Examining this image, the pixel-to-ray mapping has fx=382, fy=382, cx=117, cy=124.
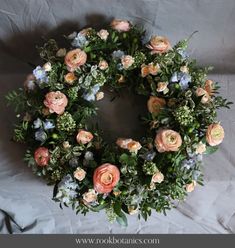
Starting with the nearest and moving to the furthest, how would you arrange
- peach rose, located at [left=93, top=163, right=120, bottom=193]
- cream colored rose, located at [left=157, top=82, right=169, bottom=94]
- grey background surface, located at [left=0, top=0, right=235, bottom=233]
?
peach rose, located at [left=93, top=163, right=120, bottom=193]
cream colored rose, located at [left=157, top=82, right=169, bottom=94]
grey background surface, located at [left=0, top=0, right=235, bottom=233]

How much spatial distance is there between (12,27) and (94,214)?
0.77 m

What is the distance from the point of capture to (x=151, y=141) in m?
1.15

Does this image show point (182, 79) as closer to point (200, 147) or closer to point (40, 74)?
point (200, 147)

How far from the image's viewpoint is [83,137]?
114 centimetres

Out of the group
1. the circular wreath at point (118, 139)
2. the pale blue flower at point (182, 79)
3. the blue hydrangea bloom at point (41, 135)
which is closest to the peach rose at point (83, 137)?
the circular wreath at point (118, 139)

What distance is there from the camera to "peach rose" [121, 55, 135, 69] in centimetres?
120

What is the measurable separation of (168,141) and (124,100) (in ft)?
0.99

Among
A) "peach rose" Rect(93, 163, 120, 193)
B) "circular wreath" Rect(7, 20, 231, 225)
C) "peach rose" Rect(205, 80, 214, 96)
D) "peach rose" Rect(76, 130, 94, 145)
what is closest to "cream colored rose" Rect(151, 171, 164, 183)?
"circular wreath" Rect(7, 20, 231, 225)

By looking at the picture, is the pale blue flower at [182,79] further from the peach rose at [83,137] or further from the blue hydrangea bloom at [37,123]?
the blue hydrangea bloom at [37,123]

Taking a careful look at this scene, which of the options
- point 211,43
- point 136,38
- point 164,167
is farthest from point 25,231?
point 211,43

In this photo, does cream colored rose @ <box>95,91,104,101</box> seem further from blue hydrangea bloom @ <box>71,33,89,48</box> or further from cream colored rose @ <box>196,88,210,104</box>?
cream colored rose @ <box>196,88,210,104</box>

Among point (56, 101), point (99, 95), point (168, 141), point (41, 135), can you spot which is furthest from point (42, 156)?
point (168, 141)

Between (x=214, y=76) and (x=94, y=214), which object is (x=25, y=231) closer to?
(x=94, y=214)

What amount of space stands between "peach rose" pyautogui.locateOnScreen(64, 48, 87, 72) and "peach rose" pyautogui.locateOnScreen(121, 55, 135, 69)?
12 centimetres
